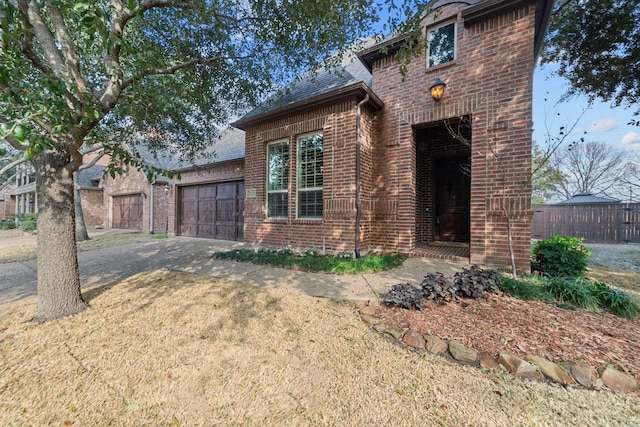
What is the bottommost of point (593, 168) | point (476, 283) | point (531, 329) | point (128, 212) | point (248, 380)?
point (248, 380)

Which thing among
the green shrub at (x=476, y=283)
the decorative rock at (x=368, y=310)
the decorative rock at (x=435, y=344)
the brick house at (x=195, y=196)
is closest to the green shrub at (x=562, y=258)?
the green shrub at (x=476, y=283)

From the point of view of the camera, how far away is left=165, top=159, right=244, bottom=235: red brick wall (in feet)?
29.3

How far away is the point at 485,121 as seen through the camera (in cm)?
477

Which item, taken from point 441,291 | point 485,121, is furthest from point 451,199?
point 441,291

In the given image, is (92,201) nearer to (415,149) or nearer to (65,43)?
(65,43)

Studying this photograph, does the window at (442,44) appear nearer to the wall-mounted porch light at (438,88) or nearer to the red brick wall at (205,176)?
the wall-mounted porch light at (438,88)

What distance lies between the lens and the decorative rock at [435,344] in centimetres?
214

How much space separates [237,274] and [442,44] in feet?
21.1

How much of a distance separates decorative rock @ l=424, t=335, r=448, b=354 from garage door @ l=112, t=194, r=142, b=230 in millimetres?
15846

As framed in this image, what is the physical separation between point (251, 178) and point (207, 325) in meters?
5.04

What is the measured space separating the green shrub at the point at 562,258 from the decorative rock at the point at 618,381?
2.83 metres

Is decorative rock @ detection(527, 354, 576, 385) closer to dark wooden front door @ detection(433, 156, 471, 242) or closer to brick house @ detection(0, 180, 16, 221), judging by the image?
dark wooden front door @ detection(433, 156, 471, 242)

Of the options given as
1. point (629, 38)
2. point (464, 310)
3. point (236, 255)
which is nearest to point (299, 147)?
point (236, 255)

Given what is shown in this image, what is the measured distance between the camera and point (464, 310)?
2725 millimetres
